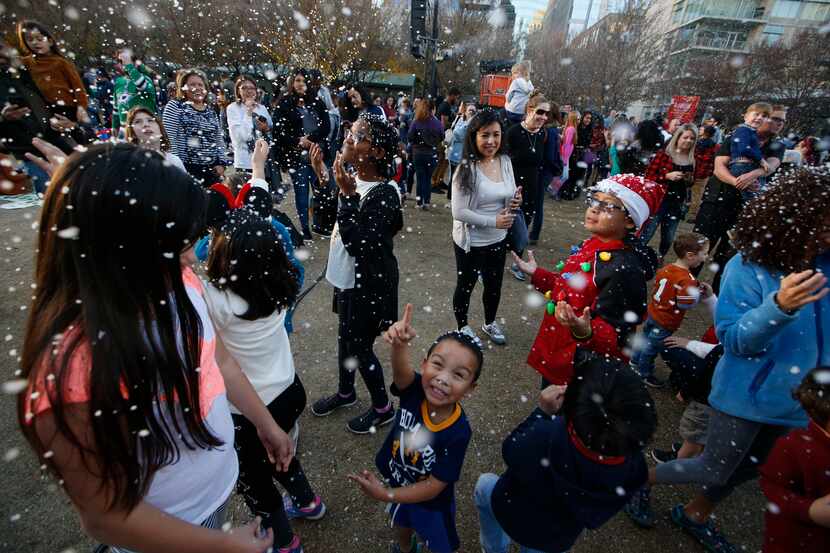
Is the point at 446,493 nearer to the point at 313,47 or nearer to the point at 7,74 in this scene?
the point at 7,74

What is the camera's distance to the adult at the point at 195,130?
4.54 metres

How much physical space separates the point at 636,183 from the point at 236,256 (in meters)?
2.11

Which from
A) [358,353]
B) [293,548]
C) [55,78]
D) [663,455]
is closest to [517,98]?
[358,353]

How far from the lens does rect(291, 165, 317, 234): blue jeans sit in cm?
579

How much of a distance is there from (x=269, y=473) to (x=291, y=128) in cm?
525

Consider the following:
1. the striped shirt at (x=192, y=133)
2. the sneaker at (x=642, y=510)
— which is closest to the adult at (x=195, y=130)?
the striped shirt at (x=192, y=133)

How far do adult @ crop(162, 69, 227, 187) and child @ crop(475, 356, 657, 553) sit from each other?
14.7 feet

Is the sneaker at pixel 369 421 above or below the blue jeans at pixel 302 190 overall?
below

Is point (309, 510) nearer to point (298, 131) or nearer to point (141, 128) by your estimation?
point (141, 128)

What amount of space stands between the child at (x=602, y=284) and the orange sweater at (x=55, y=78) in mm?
5781

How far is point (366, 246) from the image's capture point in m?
2.29

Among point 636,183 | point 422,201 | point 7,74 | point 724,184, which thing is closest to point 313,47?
point 422,201

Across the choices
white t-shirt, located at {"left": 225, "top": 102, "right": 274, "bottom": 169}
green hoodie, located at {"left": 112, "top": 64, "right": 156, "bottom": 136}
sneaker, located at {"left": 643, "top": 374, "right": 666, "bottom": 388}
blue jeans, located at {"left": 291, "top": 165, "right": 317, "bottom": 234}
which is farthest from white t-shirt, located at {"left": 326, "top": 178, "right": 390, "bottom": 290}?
green hoodie, located at {"left": 112, "top": 64, "right": 156, "bottom": 136}

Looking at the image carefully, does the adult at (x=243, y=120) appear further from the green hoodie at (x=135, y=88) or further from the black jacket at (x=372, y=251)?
the black jacket at (x=372, y=251)
